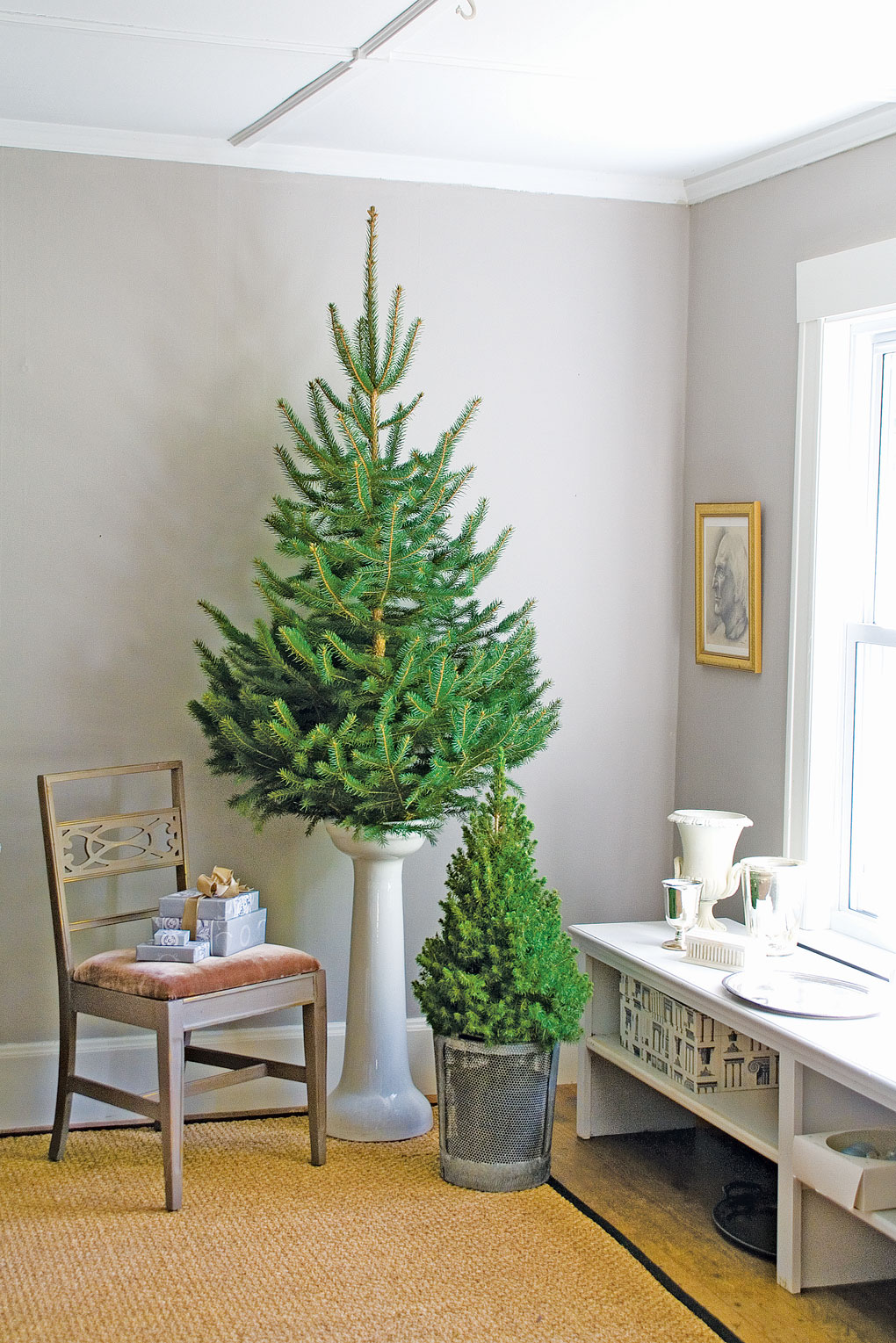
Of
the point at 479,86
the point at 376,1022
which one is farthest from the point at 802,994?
the point at 479,86

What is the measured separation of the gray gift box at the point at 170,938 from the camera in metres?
3.03

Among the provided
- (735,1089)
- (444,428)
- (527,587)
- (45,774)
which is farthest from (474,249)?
(735,1089)

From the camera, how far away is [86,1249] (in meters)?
2.68

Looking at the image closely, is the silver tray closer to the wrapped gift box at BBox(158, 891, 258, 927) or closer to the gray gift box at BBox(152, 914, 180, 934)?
the wrapped gift box at BBox(158, 891, 258, 927)

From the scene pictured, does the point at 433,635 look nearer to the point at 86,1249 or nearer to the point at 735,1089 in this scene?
the point at 735,1089

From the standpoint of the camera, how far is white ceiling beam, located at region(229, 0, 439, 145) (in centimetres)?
248

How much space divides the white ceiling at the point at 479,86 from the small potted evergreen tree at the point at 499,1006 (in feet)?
5.01

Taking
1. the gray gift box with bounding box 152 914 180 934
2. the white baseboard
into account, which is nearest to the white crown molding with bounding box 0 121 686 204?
the gray gift box with bounding box 152 914 180 934

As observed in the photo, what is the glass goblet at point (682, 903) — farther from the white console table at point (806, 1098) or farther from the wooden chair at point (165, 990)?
the wooden chair at point (165, 990)

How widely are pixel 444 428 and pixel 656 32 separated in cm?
131

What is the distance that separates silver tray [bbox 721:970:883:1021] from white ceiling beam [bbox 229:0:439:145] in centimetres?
201

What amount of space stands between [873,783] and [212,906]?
1581mm

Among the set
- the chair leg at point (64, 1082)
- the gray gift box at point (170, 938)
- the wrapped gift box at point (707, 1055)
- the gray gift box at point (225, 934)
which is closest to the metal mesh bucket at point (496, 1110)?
the wrapped gift box at point (707, 1055)

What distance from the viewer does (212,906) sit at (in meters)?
3.06
